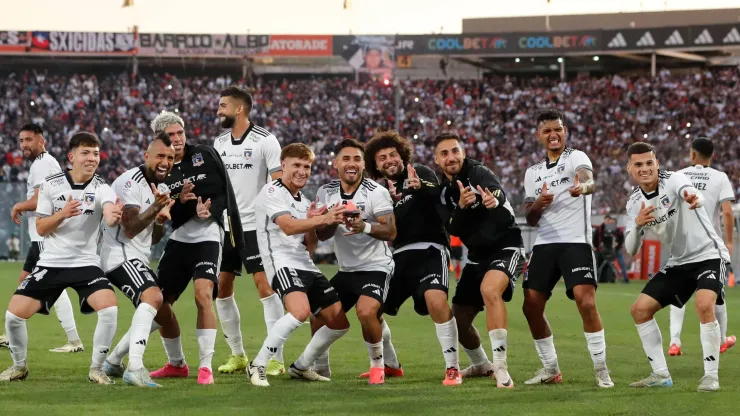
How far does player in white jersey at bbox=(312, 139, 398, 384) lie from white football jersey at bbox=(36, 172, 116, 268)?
1.90m

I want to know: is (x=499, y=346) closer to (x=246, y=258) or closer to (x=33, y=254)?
(x=246, y=258)

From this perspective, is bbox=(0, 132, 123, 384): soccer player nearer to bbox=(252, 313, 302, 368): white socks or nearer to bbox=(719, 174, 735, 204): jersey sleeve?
bbox=(252, 313, 302, 368): white socks

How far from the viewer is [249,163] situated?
10539 millimetres

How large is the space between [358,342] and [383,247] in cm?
379

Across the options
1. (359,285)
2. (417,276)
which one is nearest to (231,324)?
(359,285)

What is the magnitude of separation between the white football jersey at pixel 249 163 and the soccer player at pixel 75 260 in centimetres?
168

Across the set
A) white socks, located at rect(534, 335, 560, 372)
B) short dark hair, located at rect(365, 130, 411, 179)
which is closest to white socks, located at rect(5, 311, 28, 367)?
short dark hair, located at rect(365, 130, 411, 179)

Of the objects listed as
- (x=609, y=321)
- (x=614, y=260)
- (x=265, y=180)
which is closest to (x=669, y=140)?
(x=614, y=260)

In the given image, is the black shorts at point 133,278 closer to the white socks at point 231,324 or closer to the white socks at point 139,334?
the white socks at point 139,334

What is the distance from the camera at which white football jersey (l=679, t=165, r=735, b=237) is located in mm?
11852

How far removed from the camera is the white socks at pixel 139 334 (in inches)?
350

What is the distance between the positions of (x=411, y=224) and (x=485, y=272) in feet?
2.67

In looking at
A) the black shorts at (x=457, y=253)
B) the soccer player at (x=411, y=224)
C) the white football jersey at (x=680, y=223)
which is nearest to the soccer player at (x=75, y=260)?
the soccer player at (x=411, y=224)

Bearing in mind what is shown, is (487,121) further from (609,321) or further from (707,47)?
(609,321)
